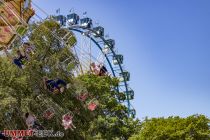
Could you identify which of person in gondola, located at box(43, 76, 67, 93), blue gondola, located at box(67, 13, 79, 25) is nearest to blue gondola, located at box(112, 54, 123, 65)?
blue gondola, located at box(67, 13, 79, 25)

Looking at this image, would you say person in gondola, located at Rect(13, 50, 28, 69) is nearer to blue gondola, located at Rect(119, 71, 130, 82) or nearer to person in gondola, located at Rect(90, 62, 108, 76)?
person in gondola, located at Rect(90, 62, 108, 76)

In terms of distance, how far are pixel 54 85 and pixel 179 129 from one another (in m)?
7.98


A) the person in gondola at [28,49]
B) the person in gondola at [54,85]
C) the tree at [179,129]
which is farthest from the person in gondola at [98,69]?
the person in gondola at [28,49]

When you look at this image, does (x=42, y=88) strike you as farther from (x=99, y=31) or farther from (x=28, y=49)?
(x=99, y=31)

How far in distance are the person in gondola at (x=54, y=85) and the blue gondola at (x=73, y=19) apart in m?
23.6

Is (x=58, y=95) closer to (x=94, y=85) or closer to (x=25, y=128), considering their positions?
(x=25, y=128)

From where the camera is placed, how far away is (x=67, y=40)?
2183cm

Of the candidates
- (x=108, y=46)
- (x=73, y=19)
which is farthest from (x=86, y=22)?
(x=108, y=46)

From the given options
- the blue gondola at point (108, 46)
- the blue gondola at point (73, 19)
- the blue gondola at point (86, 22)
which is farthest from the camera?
the blue gondola at point (108, 46)

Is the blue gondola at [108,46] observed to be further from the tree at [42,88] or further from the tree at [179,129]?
the tree at [42,88]

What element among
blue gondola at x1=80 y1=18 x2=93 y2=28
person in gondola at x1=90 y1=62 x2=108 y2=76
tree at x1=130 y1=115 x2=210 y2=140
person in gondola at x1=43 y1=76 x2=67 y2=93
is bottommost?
tree at x1=130 y1=115 x2=210 y2=140

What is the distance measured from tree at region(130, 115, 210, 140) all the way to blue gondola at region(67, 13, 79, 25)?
66.5ft

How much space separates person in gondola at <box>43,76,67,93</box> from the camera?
1919 centimetres

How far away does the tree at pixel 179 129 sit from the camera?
23.4 meters
